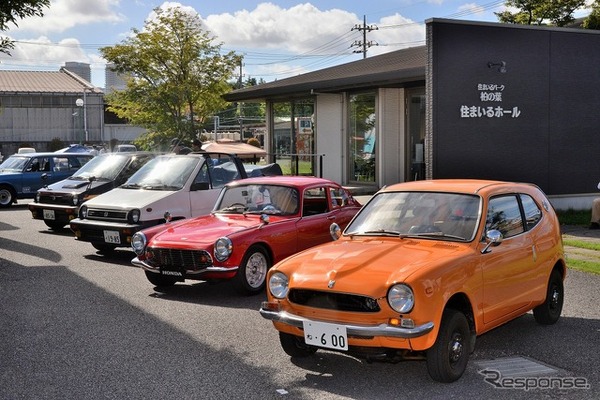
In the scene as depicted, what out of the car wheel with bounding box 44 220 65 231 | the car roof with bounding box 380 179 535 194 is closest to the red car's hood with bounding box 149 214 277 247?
the car roof with bounding box 380 179 535 194

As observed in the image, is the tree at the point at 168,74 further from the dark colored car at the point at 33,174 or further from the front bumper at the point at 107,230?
the front bumper at the point at 107,230

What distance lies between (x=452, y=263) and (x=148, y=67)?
22805 millimetres

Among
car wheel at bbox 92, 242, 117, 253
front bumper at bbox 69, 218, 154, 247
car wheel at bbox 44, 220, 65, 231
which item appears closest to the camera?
front bumper at bbox 69, 218, 154, 247

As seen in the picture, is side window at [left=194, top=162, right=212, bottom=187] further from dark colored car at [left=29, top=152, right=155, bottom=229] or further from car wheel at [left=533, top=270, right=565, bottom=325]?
car wheel at [left=533, top=270, right=565, bottom=325]

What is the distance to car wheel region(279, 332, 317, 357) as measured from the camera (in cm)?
561

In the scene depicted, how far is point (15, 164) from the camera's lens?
66.3 ft

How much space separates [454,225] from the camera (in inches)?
233

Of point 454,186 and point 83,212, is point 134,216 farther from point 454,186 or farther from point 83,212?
point 454,186

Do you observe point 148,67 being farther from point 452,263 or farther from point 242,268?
point 452,263

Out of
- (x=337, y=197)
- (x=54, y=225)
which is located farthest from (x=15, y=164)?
(x=337, y=197)

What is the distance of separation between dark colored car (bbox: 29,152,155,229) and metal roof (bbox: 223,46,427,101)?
7.26m

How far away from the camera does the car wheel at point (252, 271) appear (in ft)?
26.3

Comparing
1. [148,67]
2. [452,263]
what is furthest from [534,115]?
[148,67]

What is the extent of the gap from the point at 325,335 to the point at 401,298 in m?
0.64
